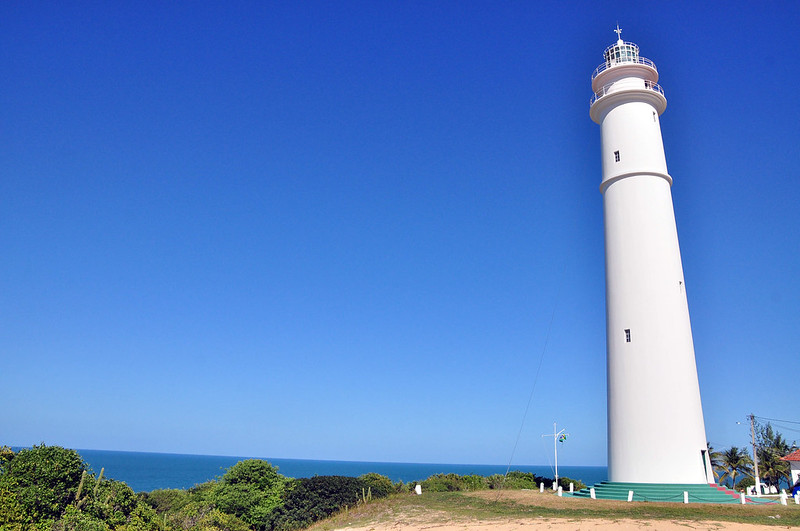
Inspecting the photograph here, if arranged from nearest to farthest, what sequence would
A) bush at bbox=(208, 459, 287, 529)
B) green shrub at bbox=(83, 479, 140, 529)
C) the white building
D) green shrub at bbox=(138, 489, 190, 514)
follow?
green shrub at bbox=(83, 479, 140, 529)
bush at bbox=(208, 459, 287, 529)
green shrub at bbox=(138, 489, 190, 514)
the white building

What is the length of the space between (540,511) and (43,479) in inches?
638

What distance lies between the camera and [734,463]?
157 feet

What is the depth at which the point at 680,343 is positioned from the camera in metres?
23.0

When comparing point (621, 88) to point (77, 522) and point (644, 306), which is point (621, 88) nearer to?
point (644, 306)

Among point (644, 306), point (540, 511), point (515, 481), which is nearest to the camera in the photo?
point (540, 511)

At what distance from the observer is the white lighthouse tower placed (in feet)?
72.6

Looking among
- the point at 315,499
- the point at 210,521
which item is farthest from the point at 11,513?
the point at 315,499

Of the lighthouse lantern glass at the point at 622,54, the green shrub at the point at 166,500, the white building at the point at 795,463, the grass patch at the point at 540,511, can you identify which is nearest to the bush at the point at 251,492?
the green shrub at the point at 166,500

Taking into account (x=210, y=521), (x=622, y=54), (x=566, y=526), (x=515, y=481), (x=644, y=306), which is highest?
(x=622, y=54)

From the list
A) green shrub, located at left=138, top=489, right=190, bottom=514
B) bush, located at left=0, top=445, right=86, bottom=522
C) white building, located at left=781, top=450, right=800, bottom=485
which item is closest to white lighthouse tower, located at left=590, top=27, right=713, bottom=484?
bush, located at left=0, top=445, right=86, bottom=522

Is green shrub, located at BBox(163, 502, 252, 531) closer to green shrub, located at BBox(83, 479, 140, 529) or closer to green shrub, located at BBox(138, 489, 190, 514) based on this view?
green shrub, located at BBox(83, 479, 140, 529)

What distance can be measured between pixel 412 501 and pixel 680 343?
13.3 m

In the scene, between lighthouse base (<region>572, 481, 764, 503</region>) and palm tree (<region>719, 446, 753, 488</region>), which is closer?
lighthouse base (<region>572, 481, 764, 503</region>)

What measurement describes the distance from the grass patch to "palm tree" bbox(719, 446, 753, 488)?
3167cm
